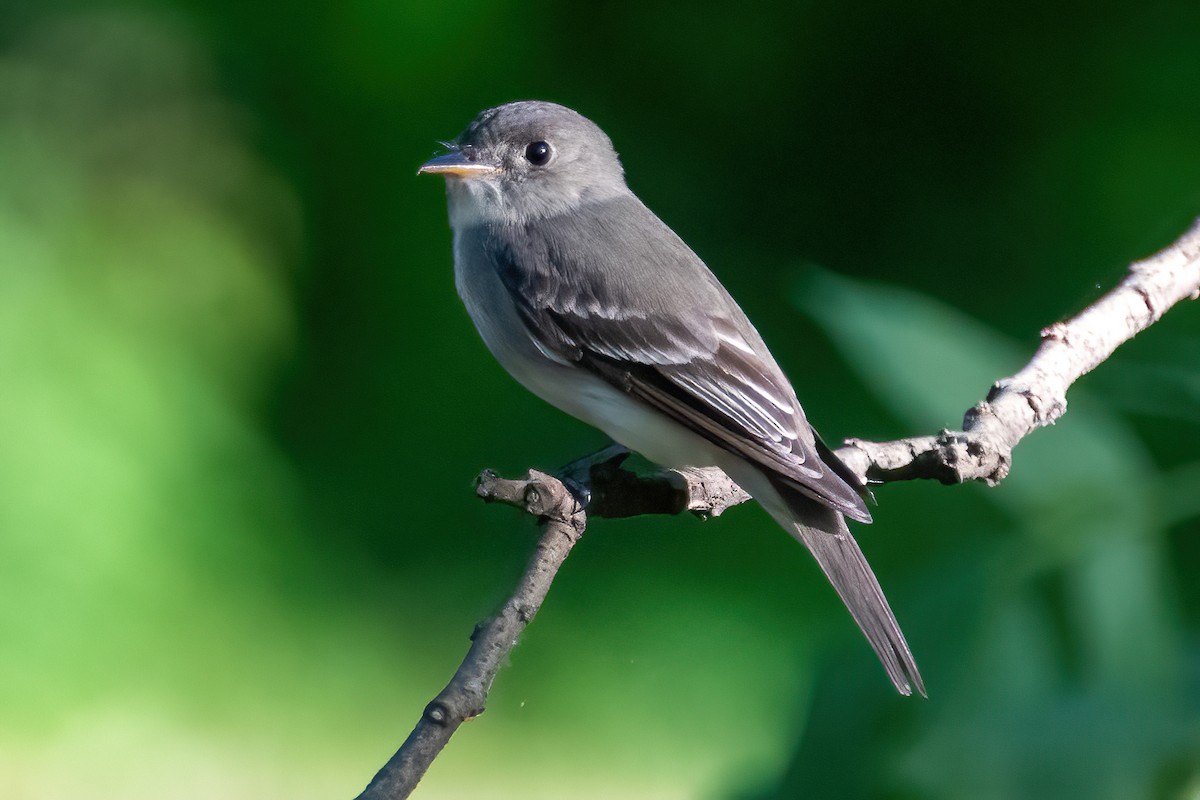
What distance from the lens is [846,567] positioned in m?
1.50

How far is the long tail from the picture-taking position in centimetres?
136

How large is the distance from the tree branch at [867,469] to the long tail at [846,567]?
77mm

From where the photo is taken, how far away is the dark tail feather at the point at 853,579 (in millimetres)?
1357

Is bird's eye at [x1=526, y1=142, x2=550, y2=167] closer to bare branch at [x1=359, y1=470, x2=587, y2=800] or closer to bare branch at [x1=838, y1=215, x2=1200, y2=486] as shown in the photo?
bare branch at [x1=838, y1=215, x2=1200, y2=486]

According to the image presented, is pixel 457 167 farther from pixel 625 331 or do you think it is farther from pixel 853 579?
pixel 853 579

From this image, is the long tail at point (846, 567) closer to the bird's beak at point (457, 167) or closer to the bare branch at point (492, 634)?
the bare branch at point (492, 634)

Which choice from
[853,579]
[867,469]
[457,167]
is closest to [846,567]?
[853,579]

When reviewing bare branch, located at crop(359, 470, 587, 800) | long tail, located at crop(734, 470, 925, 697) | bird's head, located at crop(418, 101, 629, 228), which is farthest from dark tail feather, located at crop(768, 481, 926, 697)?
bird's head, located at crop(418, 101, 629, 228)

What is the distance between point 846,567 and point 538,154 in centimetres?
80

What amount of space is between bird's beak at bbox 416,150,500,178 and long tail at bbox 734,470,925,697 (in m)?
0.61

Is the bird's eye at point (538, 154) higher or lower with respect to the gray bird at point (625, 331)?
higher

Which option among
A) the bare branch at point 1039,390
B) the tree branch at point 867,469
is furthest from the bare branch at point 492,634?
the bare branch at point 1039,390

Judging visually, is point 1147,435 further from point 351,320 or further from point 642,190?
point 351,320

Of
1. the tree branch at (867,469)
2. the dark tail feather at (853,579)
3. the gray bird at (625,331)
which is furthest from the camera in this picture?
the gray bird at (625,331)
